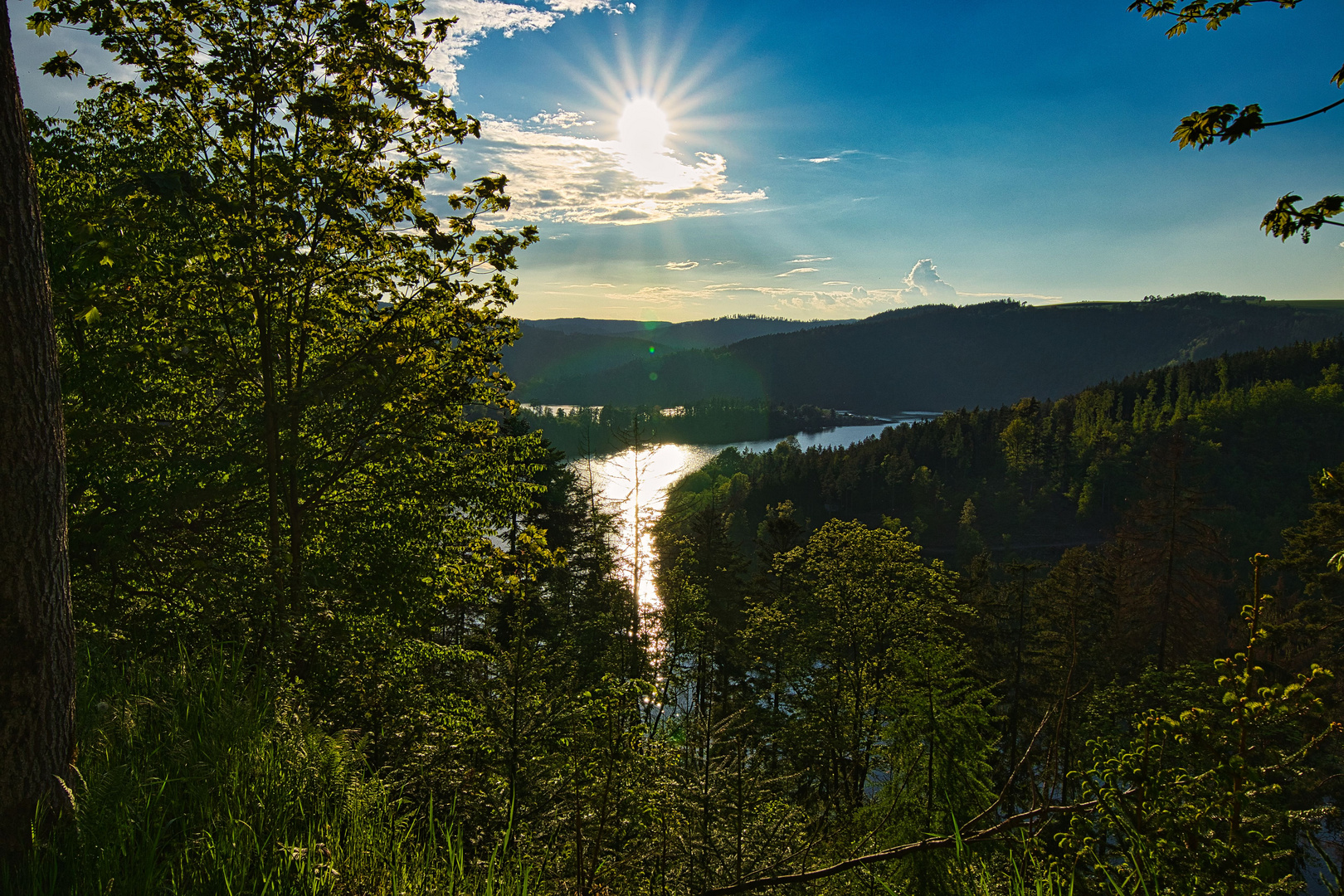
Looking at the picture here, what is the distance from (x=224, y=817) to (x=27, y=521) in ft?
5.44

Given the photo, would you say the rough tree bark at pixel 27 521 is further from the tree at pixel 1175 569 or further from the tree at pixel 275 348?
the tree at pixel 1175 569

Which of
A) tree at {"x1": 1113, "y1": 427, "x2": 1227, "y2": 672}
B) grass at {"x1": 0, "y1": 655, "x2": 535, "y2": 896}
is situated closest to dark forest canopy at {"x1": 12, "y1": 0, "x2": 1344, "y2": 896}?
grass at {"x1": 0, "y1": 655, "x2": 535, "y2": 896}

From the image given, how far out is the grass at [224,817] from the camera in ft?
9.39

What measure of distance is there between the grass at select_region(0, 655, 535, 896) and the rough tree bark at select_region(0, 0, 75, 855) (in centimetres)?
22

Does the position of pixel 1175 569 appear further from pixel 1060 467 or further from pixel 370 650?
pixel 1060 467

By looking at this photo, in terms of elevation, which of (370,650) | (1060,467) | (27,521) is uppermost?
(27,521)

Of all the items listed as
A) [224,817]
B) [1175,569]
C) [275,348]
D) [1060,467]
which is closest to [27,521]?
[224,817]

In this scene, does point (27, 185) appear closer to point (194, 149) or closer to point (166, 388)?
point (194, 149)

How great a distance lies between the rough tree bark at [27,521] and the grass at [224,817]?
221 mm

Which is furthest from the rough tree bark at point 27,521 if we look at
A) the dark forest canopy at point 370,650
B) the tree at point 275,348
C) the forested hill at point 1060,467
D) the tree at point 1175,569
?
the forested hill at point 1060,467

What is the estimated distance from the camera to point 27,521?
3.14 m

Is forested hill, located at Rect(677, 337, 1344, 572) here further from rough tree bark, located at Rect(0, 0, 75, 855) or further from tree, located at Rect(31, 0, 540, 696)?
rough tree bark, located at Rect(0, 0, 75, 855)

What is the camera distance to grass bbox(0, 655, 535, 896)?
286 centimetres

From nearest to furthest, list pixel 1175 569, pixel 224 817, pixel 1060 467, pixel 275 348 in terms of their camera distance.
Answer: pixel 224 817
pixel 275 348
pixel 1175 569
pixel 1060 467
